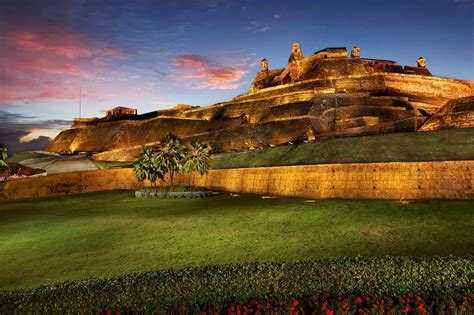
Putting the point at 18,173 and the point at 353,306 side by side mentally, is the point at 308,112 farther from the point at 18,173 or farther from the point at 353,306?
the point at 353,306

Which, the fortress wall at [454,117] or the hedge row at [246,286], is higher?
the fortress wall at [454,117]

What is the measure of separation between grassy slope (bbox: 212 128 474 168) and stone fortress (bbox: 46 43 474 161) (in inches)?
225

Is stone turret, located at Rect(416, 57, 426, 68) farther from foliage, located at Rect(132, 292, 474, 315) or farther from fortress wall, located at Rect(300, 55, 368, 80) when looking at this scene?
foliage, located at Rect(132, 292, 474, 315)

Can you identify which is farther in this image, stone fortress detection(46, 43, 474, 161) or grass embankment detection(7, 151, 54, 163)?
grass embankment detection(7, 151, 54, 163)

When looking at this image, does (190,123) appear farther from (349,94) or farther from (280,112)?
(349,94)

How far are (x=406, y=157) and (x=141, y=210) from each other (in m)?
17.9

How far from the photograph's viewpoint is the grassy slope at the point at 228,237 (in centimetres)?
1243

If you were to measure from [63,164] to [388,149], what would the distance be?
157 ft

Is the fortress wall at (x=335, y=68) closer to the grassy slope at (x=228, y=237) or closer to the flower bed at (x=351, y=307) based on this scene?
the grassy slope at (x=228, y=237)

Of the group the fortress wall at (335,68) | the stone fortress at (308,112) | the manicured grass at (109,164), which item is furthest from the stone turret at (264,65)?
the manicured grass at (109,164)

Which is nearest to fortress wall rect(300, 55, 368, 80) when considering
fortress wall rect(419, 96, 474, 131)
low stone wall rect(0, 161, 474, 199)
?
fortress wall rect(419, 96, 474, 131)

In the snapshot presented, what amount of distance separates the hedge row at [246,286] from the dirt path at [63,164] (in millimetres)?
49267

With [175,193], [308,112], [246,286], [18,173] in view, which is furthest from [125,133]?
[246,286]

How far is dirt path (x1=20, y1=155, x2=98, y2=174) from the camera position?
53.1m
